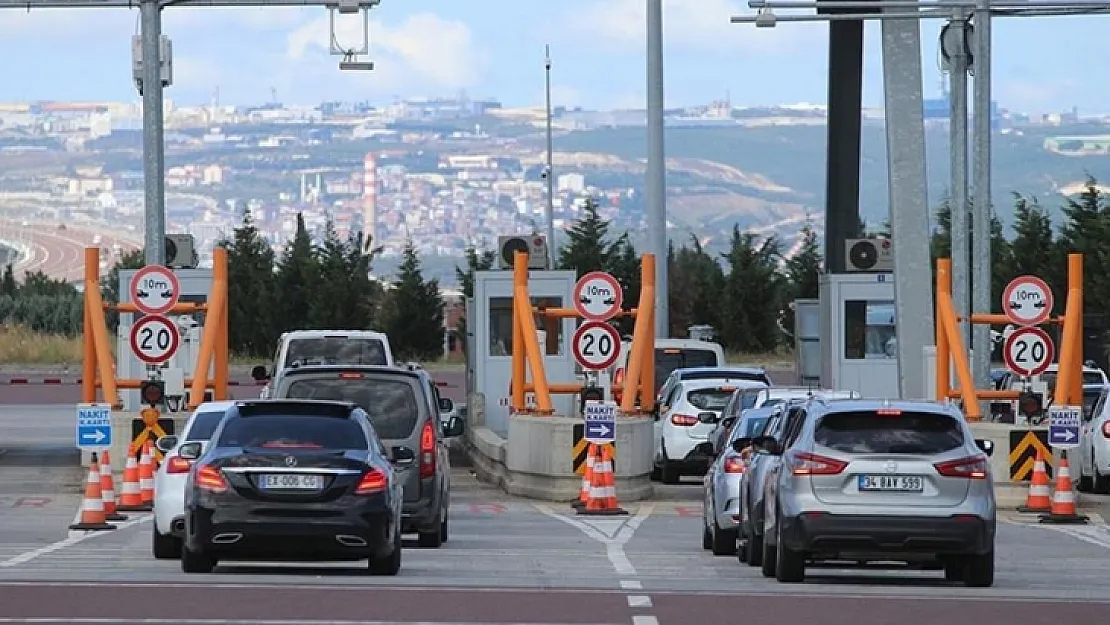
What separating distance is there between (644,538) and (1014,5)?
14438mm

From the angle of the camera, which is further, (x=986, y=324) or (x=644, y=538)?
(x=986, y=324)

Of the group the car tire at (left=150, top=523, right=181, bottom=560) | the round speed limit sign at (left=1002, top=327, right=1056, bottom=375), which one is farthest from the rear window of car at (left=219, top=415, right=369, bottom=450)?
the round speed limit sign at (left=1002, top=327, right=1056, bottom=375)

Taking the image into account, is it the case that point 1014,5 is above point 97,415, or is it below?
above

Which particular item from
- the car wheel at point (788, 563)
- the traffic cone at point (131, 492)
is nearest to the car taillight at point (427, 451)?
the car wheel at point (788, 563)

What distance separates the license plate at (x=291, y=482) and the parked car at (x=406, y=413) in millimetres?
3940

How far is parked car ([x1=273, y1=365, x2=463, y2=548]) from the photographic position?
2317cm

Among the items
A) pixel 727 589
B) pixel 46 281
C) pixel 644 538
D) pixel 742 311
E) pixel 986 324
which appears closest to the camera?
pixel 727 589

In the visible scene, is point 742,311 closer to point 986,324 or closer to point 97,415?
point 986,324

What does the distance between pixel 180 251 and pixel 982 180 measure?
13078 mm

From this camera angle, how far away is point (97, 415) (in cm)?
2669

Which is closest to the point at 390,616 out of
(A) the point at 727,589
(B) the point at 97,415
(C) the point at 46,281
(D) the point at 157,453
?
(A) the point at 727,589

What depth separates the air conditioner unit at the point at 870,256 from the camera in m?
43.0

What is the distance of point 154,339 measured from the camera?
31.5m

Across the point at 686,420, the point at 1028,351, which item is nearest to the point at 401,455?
the point at 1028,351
